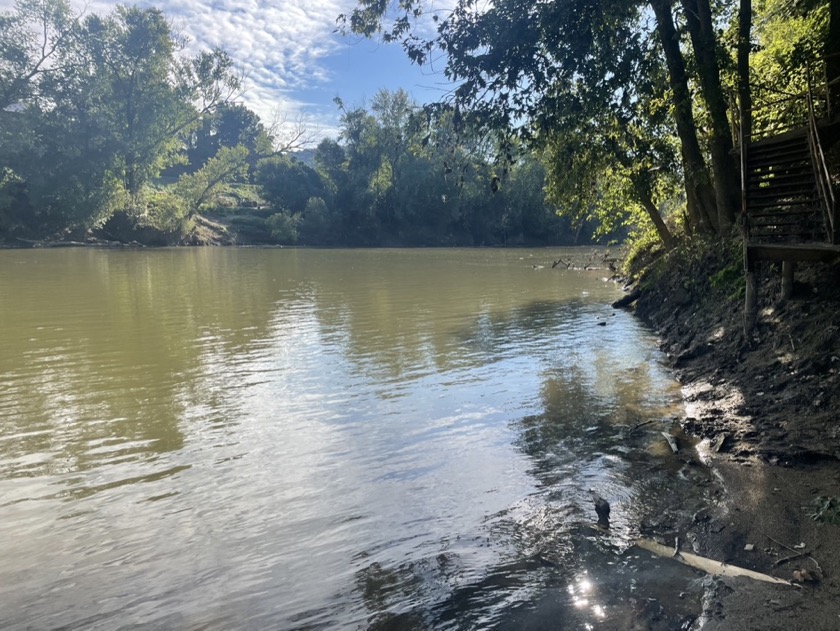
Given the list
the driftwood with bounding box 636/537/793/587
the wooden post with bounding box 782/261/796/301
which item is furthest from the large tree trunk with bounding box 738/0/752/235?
the driftwood with bounding box 636/537/793/587

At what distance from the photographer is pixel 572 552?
469cm

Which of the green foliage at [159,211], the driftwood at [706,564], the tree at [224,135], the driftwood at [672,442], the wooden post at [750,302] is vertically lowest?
the driftwood at [706,564]

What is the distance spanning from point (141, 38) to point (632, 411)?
6520cm

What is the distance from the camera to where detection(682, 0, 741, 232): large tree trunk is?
13031mm

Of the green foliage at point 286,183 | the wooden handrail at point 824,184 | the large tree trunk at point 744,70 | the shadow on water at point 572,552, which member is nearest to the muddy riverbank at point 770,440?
the shadow on water at point 572,552

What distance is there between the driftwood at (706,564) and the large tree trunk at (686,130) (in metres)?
11.2

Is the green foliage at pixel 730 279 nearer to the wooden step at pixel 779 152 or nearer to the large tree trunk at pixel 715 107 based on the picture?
the wooden step at pixel 779 152

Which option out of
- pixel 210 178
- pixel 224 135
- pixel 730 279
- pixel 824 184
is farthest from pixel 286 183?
pixel 824 184

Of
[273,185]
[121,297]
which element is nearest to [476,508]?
[121,297]

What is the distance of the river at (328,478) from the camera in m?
4.18

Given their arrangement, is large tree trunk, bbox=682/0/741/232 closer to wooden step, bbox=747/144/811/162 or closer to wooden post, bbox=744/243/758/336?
wooden step, bbox=747/144/811/162

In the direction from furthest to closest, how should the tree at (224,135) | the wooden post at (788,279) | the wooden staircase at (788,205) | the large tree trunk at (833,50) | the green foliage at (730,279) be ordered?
the tree at (224,135), the green foliage at (730,279), the large tree trunk at (833,50), the wooden post at (788,279), the wooden staircase at (788,205)

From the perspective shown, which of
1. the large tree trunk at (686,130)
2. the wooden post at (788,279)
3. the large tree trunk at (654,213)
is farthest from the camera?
the large tree trunk at (654,213)

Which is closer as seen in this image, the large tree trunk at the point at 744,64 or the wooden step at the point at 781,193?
the wooden step at the point at 781,193
